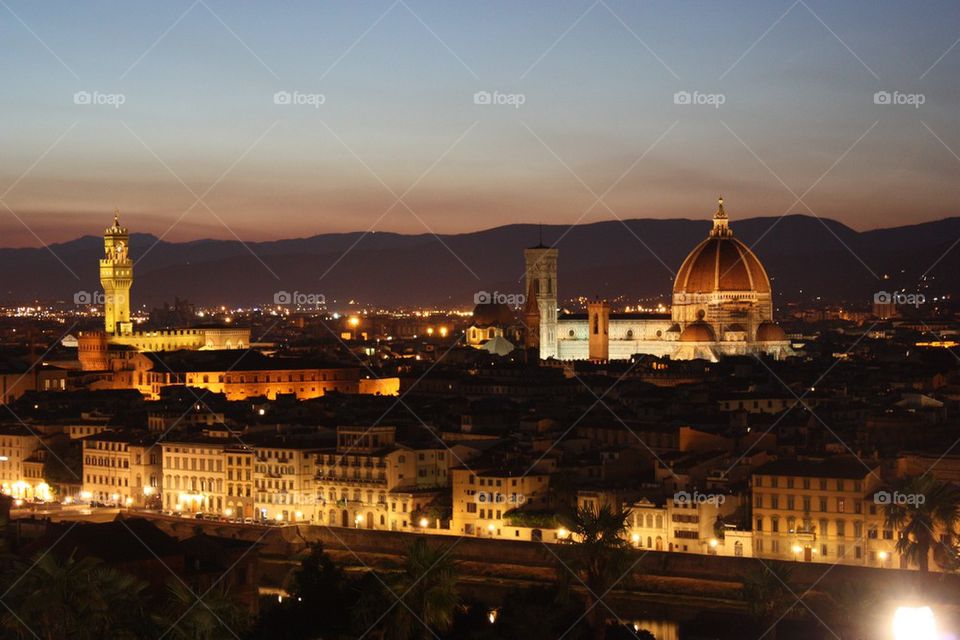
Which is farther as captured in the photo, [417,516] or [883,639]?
[417,516]

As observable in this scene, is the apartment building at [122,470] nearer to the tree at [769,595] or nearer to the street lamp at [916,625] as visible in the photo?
the tree at [769,595]

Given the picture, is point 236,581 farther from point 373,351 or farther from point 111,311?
point 373,351

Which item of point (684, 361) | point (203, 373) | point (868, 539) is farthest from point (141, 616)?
point (684, 361)

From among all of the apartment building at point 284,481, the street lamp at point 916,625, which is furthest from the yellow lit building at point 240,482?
the street lamp at point 916,625

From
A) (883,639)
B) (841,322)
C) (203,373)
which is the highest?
(841,322)

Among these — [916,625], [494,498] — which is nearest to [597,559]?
[494,498]

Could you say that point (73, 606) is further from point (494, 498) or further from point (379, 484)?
point (379, 484)

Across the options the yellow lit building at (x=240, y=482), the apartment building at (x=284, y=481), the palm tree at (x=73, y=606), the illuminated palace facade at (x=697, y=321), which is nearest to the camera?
the palm tree at (x=73, y=606)

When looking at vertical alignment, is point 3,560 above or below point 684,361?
below
